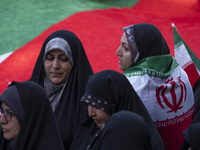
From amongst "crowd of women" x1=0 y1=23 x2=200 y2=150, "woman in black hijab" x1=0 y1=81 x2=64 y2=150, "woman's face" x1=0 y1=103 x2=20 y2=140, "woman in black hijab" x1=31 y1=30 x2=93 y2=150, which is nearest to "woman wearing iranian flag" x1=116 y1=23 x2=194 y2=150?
"crowd of women" x1=0 y1=23 x2=200 y2=150

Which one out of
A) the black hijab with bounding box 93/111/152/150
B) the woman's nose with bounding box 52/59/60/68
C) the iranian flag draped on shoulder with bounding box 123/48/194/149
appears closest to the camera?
the black hijab with bounding box 93/111/152/150

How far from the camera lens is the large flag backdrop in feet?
19.3

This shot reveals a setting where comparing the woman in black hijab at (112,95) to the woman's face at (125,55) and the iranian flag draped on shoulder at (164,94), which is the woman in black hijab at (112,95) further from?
the woman's face at (125,55)

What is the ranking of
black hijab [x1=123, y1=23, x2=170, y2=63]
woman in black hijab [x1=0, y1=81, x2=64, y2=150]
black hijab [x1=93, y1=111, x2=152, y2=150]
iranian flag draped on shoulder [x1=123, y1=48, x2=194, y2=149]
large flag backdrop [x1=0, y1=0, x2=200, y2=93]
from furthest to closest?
large flag backdrop [x1=0, y1=0, x2=200, y2=93] < black hijab [x1=123, y1=23, x2=170, y2=63] < iranian flag draped on shoulder [x1=123, y1=48, x2=194, y2=149] < woman in black hijab [x1=0, y1=81, x2=64, y2=150] < black hijab [x1=93, y1=111, x2=152, y2=150]

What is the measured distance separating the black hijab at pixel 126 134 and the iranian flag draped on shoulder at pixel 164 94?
110 centimetres

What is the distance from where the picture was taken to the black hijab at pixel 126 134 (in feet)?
6.59

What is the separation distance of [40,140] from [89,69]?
3.71 feet

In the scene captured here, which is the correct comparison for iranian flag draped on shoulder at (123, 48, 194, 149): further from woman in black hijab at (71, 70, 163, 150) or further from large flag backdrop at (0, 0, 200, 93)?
large flag backdrop at (0, 0, 200, 93)

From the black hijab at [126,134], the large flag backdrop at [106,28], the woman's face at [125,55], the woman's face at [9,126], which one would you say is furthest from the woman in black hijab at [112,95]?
the large flag backdrop at [106,28]

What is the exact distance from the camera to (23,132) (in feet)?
7.93

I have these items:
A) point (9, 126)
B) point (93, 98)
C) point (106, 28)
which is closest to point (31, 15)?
point (106, 28)

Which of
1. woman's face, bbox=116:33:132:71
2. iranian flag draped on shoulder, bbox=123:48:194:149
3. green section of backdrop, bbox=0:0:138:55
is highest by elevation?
green section of backdrop, bbox=0:0:138:55

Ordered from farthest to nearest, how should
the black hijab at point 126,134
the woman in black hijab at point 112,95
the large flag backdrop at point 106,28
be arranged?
the large flag backdrop at point 106,28, the woman in black hijab at point 112,95, the black hijab at point 126,134

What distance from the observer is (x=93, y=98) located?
8.95ft
